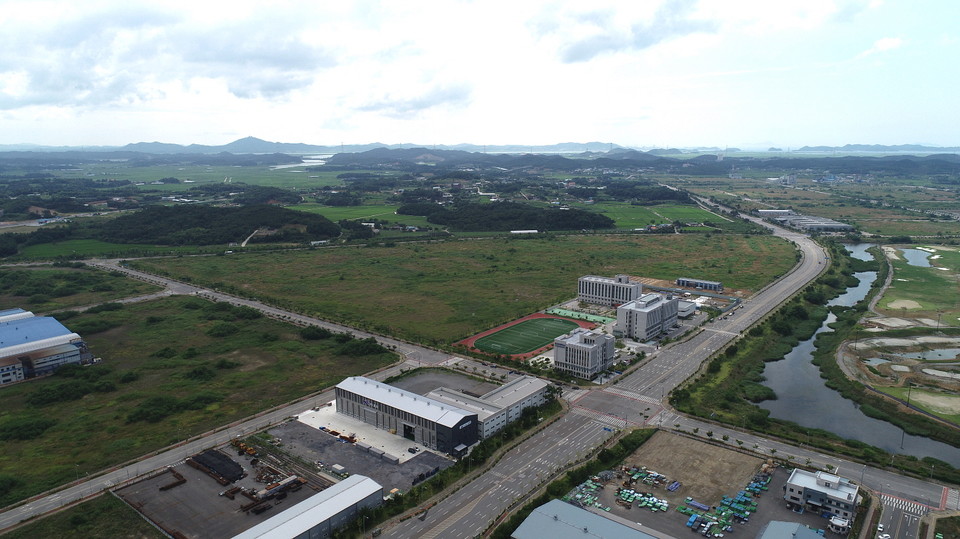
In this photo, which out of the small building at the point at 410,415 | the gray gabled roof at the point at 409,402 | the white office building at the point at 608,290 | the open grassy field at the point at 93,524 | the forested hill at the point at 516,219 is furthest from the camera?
the forested hill at the point at 516,219

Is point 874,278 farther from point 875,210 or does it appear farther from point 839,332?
point 875,210

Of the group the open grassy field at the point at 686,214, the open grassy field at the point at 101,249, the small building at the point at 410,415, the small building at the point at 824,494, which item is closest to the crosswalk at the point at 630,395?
the small building at the point at 824,494

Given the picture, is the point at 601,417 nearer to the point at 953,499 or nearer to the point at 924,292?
the point at 953,499

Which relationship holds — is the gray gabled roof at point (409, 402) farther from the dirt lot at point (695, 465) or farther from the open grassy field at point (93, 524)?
the open grassy field at point (93, 524)

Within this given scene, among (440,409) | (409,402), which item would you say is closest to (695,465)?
(440,409)

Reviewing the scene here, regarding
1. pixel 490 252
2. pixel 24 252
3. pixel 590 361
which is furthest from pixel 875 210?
pixel 24 252

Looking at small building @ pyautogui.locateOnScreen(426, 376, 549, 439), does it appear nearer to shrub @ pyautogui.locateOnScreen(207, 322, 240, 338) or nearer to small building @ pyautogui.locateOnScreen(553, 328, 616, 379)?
small building @ pyautogui.locateOnScreen(553, 328, 616, 379)

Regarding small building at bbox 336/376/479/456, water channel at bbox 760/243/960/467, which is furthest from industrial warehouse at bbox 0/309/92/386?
water channel at bbox 760/243/960/467
